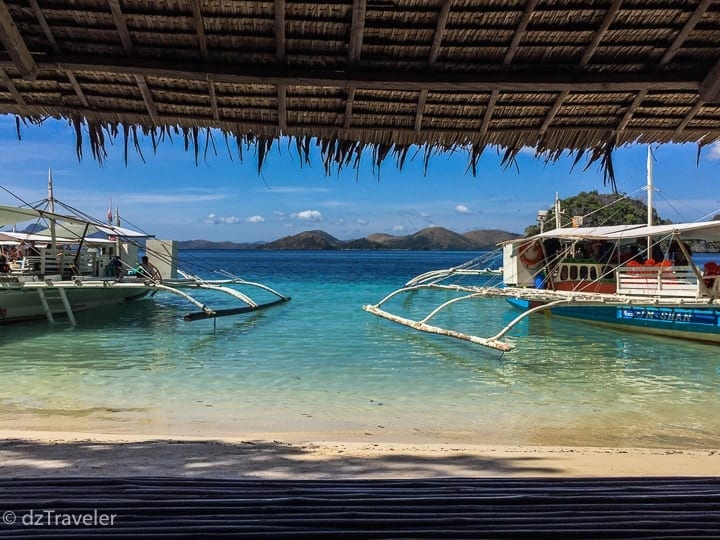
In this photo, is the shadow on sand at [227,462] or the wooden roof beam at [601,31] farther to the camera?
the shadow on sand at [227,462]

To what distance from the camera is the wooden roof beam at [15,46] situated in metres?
2.51

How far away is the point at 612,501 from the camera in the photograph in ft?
6.42

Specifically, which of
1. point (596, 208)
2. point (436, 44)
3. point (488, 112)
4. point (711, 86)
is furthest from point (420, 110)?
point (596, 208)

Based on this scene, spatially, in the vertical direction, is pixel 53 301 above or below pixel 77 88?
below

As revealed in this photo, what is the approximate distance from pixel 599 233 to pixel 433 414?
8987mm

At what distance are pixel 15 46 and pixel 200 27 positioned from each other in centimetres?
85

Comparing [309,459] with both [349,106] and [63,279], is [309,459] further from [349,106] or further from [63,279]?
[63,279]

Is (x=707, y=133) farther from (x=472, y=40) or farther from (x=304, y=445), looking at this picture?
(x=304, y=445)

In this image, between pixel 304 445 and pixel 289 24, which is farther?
pixel 304 445

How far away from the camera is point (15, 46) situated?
2.62 meters

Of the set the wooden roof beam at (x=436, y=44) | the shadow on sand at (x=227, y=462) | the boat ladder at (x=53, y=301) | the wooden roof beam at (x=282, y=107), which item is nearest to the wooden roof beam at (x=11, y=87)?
the wooden roof beam at (x=282, y=107)

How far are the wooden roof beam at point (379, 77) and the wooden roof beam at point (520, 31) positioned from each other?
91 mm

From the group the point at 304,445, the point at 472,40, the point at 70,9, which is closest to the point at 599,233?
the point at 304,445

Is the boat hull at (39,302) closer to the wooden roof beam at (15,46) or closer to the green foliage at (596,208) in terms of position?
the wooden roof beam at (15,46)
